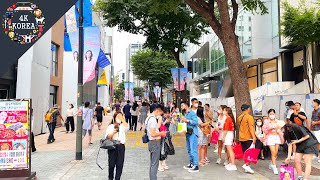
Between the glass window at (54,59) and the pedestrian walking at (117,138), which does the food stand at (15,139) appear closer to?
the pedestrian walking at (117,138)

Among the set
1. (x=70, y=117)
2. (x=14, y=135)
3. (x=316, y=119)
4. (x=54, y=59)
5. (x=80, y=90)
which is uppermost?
(x=54, y=59)

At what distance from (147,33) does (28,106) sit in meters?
11.9

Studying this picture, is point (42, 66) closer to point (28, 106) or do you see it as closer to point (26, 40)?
point (26, 40)

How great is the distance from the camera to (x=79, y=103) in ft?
31.0

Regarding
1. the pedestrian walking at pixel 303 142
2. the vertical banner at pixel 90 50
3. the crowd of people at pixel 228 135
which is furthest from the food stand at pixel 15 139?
the pedestrian walking at pixel 303 142

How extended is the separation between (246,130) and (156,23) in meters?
10.5

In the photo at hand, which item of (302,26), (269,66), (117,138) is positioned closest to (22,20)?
(117,138)

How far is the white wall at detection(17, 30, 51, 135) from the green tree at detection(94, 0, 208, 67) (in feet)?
12.7

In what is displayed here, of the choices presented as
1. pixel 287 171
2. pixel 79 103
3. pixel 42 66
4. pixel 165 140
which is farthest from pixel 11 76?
pixel 287 171

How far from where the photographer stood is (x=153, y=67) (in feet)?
123

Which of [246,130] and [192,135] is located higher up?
[246,130]

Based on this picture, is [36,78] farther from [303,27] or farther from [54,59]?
[303,27]

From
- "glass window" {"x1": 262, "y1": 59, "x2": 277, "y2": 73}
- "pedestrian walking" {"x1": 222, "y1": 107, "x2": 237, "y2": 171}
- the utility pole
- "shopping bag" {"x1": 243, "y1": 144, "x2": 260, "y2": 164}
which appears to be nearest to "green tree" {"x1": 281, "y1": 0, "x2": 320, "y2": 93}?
"glass window" {"x1": 262, "y1": 59, "x2": 277, "y2": 73}

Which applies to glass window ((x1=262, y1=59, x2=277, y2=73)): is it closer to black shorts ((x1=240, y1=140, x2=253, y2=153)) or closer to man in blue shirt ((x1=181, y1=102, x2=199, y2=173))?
black shorts ((x1=240, y1=140, x2=253, y2=153))
